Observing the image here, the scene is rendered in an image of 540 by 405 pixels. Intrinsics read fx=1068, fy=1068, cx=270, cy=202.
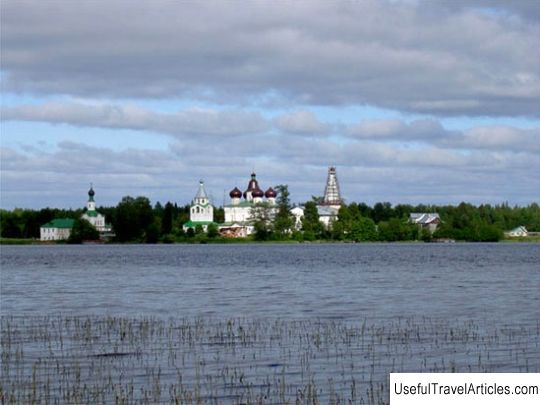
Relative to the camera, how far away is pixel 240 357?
2503 centimetres

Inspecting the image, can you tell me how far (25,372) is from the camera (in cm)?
2302

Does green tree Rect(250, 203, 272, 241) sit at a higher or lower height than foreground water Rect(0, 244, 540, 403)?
higher

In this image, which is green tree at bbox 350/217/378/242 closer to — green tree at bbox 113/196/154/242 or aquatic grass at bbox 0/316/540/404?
green tree at bbox 113/196/154/242

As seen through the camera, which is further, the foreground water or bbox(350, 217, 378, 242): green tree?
bbox(350, 217, 378, 242): green tree

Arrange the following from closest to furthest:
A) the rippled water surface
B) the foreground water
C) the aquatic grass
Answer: the aquatic grass, the foreground water, the rippled water surface

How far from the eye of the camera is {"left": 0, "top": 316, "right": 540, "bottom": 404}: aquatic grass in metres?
20.4

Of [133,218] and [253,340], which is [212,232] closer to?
[133,218]

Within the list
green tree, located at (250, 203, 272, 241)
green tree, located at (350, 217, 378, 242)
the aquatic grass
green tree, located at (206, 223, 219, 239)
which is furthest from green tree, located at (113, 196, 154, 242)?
the aquatic grass

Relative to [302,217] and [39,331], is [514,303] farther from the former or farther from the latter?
[302,217]

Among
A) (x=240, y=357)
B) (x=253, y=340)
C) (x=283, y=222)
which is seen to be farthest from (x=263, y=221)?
(x=240, y=357)

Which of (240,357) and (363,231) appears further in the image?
(363,231)

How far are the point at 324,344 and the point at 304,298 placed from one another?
1763cm

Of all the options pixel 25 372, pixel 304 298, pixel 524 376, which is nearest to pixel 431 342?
pixel 25 372

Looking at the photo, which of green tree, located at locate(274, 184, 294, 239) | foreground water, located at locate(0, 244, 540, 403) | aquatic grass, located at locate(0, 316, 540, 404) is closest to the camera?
aquatic grass, located at locate(0, 316, 540, 404)
